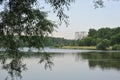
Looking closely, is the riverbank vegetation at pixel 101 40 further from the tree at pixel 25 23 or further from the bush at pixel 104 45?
the tree at pixel 25 23

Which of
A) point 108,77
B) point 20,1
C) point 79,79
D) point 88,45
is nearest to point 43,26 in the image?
point 20,1

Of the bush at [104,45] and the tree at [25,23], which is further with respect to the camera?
the bush at [104,45]

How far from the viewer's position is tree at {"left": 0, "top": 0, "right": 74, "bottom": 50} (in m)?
3.16

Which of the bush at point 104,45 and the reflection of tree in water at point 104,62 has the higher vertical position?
the bush at point 104,45

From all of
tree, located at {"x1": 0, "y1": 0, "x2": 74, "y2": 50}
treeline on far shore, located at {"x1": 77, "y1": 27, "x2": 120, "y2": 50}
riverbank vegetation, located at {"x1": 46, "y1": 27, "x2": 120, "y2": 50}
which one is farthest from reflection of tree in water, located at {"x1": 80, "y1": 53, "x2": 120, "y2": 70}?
treeline on far shore, located at {"x1": 77, "y1": 27, "x2": 120, "y2": 50}

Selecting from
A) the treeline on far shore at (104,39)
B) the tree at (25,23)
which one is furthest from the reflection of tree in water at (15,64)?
the treeline on far shore at (104,39)

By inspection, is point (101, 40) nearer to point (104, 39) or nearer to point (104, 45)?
point (104, 39)

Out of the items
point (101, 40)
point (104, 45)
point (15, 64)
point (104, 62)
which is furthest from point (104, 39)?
point (15, 64)

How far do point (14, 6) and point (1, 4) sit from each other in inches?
5.8

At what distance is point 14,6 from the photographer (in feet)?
10.4

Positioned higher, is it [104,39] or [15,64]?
[104,39]

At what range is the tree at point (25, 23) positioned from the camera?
316cm

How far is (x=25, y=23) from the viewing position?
3.23 meters

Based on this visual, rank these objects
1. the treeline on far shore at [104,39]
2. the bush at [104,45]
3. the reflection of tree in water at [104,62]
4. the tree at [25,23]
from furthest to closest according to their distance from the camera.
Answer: the treeline on far shore at [104,39] → the bush at [104,45] → the reflection of tree in water at [104,62] → the tree at [25,23]
